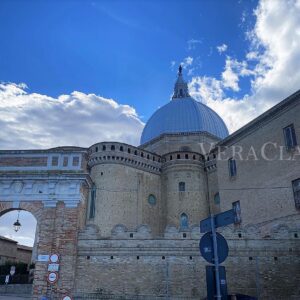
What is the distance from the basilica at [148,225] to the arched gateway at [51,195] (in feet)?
0.14

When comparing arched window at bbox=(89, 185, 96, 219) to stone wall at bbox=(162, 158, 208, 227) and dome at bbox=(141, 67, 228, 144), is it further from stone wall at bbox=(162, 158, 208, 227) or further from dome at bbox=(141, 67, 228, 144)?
dome at bbox=(141, 67, 228, 144)

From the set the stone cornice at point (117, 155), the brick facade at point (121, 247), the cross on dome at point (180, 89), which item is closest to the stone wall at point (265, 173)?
the brick facade at point (121, 247)

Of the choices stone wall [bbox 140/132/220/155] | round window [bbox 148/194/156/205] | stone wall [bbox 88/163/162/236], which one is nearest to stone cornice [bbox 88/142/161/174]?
stone wall [bbox 88/163/162/236]

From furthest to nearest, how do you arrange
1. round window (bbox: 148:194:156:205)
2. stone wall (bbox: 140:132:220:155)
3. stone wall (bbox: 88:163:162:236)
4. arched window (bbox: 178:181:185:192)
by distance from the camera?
stone wall (bbox: 140:132:220:155), arched window (bbox: 178:181:185:192), round window (bbox: 148:194:156:205), stone wall (bbox: 88:163:162:236)

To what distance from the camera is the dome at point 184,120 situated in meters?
34.2

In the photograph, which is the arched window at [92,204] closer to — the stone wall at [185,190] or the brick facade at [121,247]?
the stone wall at [185,190]

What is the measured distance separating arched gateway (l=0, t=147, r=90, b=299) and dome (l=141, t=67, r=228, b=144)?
19.0 m

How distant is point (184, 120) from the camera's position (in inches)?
1358

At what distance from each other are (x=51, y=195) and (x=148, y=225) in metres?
4.85

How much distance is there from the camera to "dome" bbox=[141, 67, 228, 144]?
3416cm

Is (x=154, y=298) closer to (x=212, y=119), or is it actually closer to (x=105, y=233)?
(x=105, y=233)

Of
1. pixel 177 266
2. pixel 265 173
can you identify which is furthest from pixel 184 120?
pixel 177 266

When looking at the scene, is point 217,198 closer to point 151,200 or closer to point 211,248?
point 151,200

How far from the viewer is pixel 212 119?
35.6 metres
